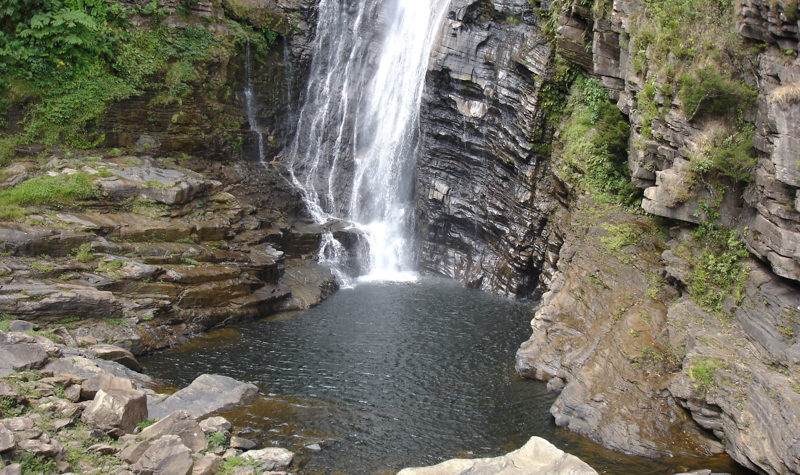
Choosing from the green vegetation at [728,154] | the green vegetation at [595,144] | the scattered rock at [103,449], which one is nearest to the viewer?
the scattered rock at [103,449]

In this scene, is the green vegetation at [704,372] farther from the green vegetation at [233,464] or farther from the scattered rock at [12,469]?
the scattered rock at [12,469]

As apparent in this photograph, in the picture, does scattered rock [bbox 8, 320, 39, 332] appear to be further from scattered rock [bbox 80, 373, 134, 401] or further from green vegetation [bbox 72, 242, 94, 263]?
scattered rock [bbox 80, 373, 134, 401]

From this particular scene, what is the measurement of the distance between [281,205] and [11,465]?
23.4 meters

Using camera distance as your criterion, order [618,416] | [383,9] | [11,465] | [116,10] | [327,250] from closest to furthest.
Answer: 1. [11,465]
2. [618,416]
3. [116,10]
4. [327,250]
5. [383,9]

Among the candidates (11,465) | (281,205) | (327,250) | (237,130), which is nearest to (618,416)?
(11,465)

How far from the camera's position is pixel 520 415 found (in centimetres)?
1683

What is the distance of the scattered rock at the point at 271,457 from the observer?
514 inches

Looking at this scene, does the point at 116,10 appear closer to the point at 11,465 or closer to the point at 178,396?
the point at 178,396

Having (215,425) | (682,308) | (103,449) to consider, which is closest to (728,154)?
(682,308)

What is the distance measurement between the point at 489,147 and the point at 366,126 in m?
8.56

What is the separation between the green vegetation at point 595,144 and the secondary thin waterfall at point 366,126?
946cm

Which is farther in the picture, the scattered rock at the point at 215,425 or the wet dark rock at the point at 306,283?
the wet dark rock at the point at 306,283

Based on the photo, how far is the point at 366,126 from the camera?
35062 millimetres

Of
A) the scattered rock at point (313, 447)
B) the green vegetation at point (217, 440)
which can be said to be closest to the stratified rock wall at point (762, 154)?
the scattered rock at point (313, 447)
